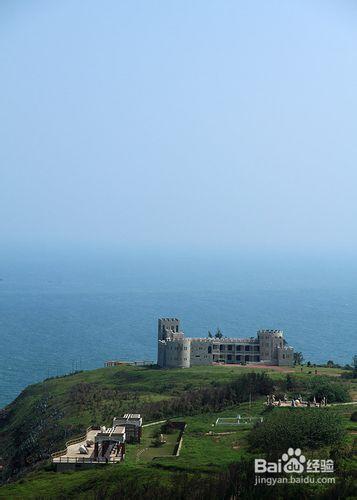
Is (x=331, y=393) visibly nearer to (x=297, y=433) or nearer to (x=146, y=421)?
(x=146, y=421)

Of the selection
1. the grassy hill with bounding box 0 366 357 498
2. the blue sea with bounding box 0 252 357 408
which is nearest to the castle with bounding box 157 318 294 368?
the grassy hill with bounding box 0 366 357 498

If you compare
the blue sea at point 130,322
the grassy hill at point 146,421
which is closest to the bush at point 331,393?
the grassy hill at point 146,421

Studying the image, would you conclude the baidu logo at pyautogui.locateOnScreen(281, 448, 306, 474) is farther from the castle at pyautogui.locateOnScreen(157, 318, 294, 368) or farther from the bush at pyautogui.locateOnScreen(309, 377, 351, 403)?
the castle at pyautogui.locateOnScreen(157, 318, 294, 368)

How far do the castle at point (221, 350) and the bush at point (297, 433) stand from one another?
35.7m

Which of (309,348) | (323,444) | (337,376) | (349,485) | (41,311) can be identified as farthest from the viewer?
(41,311)

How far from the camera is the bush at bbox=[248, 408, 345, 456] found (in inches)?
1460

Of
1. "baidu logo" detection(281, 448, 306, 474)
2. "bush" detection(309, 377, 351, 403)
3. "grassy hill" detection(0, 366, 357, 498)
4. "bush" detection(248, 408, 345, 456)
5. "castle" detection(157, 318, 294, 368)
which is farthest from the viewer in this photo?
"castle" detection(157, 318, 294, 368)

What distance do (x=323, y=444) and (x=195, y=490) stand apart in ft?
24.2

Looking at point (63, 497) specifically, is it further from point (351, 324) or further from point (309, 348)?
point (351, 324)

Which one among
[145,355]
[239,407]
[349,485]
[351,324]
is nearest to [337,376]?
[239,407]

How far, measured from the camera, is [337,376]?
67.0 metres

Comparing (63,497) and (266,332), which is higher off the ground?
(266,332)

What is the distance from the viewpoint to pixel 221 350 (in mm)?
78875

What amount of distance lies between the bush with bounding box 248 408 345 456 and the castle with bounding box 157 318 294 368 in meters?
35.7
